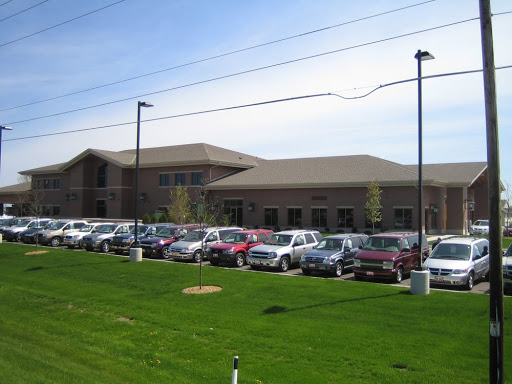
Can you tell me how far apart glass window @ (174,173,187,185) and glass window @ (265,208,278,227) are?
9827 millimetres

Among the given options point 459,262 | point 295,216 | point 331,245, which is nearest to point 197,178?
point 295,216

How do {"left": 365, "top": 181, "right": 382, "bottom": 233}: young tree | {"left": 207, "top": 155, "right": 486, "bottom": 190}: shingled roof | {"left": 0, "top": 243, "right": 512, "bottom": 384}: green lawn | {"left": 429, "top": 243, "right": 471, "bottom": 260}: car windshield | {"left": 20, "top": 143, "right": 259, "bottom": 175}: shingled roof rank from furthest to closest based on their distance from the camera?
{"left": 20, "top": 143, "right": 259, "bottom": 175}: shingled roof
{"left": 207, "top": 155, "right": 486, "bottom": 190}: shingled roof
{"left": 365, "top": 181, "right": 382, "bottom": 233}: young tree
{"left": 429, "top": 243, "right": 471, "bottom": 260}: car windshield
{"left": 0, "top": 243, "right": 512, "bottom": 384}: green lawn

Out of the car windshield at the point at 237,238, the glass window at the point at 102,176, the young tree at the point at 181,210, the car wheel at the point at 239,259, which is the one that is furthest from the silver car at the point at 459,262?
the glass window at the point at 102,176

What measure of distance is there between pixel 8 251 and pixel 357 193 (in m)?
24.7

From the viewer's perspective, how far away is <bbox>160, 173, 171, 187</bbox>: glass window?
48500 mm

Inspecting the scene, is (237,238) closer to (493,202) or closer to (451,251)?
(451,251)

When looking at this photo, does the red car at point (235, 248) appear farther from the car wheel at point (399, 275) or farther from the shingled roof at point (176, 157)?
the shingled roof at point (176, 157)

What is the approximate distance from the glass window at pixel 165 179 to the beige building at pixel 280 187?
102 mm

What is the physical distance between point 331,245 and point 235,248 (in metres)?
4.25

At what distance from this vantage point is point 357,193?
3775 cm

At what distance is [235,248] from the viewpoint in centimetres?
2055

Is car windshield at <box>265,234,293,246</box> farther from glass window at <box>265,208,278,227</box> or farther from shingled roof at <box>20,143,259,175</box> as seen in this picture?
shingled roof at <box>20,143,259,175</box>

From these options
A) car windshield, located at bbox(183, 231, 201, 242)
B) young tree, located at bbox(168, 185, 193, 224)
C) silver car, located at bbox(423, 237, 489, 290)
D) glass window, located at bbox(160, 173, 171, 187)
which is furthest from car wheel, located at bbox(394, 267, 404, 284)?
glass window, located at bbox(160, 173, 171, 187)

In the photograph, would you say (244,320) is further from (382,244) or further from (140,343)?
(382,244)
